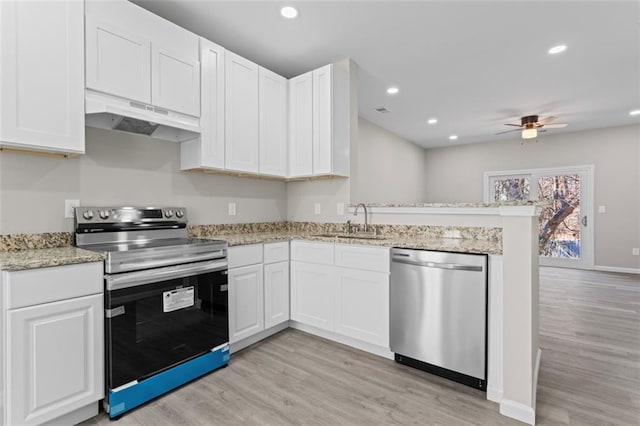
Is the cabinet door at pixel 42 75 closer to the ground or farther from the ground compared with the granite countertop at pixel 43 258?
farther from the ground

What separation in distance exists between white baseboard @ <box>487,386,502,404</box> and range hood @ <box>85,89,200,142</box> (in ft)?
8.82

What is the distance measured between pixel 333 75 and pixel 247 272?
2.02 meters

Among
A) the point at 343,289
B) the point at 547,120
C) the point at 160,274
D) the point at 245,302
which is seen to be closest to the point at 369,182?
the point at 547,120

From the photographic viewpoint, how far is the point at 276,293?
113 inches

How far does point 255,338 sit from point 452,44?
3.26 meters

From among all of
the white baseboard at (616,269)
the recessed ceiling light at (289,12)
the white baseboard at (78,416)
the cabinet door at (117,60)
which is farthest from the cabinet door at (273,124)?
the white baseboard at (616,269)

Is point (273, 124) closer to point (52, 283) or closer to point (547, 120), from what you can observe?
point (52, 283)

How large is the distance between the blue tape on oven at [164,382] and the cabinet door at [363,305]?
3.14ft

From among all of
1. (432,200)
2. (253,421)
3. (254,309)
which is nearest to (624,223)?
(432,200)

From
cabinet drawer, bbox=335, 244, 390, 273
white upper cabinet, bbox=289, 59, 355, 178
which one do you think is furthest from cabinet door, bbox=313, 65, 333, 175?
cabinet drawer, bbox=335, 244, 390, 273

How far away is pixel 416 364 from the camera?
2316mm

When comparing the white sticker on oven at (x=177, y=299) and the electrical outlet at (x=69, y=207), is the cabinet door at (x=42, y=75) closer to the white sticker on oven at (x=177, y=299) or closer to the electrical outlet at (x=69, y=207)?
the electrical outlet at (x=69, y=207)

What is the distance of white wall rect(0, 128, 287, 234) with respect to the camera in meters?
1.92

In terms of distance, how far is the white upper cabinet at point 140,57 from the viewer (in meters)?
1.98
